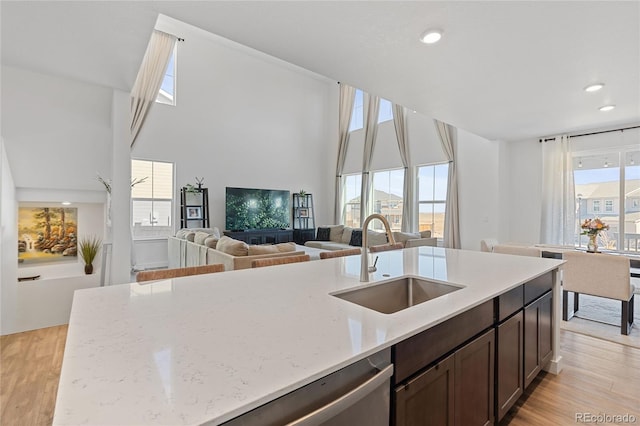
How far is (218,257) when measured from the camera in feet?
12.8

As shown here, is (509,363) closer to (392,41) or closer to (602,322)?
(392,41)

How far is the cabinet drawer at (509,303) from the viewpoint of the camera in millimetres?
1579

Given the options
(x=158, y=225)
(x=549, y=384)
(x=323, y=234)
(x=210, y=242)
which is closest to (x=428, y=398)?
(x=549, y=384)

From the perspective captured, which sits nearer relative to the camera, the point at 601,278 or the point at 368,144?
the point at 601,278

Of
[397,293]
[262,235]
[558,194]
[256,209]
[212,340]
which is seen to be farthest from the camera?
[256,209]

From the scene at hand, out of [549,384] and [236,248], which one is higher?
[236,248]

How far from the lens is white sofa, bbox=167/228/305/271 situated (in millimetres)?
3561

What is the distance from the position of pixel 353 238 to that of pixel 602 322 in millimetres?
4396

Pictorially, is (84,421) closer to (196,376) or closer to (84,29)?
(196,376)

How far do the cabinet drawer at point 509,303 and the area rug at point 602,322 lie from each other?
2.12 m

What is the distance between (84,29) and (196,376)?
2634mm

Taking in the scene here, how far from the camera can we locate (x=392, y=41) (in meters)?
2.39

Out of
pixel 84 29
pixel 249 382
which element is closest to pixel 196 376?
pixel 249 382

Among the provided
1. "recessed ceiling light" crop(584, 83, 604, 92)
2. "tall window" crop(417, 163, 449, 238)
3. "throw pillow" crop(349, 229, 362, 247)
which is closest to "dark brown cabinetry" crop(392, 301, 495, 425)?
"recessed ceiling light" crop(584, 83, 604, 92)
